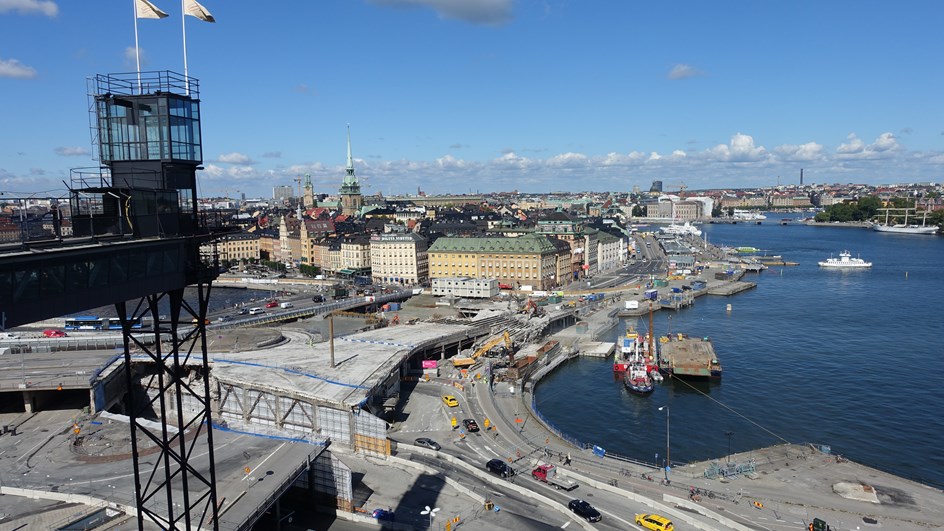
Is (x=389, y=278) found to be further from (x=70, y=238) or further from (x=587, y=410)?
(x=70, y=238)

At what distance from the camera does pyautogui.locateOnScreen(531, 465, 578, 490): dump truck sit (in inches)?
1097

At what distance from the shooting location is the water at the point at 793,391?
38594 millimetres

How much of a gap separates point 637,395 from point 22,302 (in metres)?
44.6

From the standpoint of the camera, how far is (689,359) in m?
53.7

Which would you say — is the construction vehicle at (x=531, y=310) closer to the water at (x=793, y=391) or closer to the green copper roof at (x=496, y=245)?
the water at (x=793, y=391)

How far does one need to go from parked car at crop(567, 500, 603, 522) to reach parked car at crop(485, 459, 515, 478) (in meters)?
4.49

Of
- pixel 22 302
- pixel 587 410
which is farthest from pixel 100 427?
pixel 587 410

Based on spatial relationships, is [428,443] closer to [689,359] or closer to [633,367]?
[633,367]

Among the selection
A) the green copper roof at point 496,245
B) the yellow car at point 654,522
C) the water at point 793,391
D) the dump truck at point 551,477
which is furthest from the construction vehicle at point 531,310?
the yellow car at point 654,522

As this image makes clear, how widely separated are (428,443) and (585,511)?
11.0 metres

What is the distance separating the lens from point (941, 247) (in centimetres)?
15750

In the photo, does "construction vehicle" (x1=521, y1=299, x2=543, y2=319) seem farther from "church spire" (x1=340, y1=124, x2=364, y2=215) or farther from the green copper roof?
"church spire" (x1=340, y1=124, x2=364, y2=215)

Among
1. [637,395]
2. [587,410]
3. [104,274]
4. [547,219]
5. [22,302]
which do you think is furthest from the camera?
[547,219]

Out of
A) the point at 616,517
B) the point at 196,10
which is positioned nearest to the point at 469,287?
the point at 616,517
